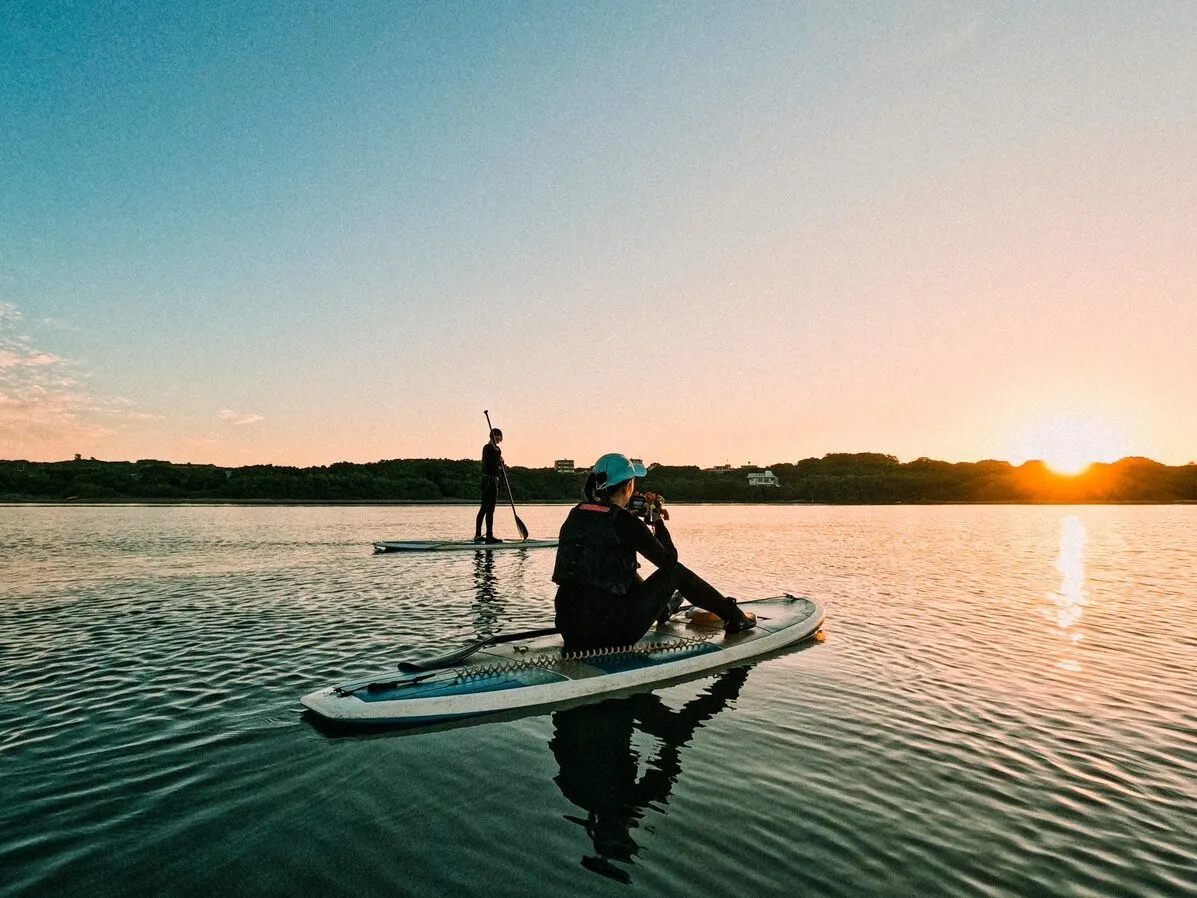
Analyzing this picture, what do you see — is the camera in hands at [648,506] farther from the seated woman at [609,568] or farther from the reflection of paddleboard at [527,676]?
the reflection of paddleboard at [527,676]

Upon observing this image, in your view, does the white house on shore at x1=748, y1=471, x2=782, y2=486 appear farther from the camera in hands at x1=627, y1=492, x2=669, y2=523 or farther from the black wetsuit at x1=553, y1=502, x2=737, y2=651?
the black wetsuit at x1=553, y1=502, x2=737, y2=651

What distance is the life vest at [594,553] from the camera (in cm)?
814

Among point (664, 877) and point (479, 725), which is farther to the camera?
point (479, 725)

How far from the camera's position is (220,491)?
281 feet

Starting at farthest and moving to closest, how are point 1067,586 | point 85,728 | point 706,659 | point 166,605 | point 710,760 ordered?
point 1067,586 < point 166,605 < point 706,659 < point 85,728 < point 710,760

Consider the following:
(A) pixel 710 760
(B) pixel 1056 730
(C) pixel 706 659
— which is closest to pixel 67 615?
(C) pixel 706 659

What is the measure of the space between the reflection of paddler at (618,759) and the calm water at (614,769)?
1.3 inches

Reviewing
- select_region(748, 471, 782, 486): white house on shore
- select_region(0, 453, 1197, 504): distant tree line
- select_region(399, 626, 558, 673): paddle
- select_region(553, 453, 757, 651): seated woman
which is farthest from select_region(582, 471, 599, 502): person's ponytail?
select_region(748, 471, 782, 486): white house on shore

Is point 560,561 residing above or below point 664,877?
above

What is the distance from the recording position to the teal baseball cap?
8.16 meters

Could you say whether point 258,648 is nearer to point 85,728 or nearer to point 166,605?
point 85,728

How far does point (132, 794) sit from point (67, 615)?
9.58m

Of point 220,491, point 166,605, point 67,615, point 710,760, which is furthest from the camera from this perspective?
point 220,491

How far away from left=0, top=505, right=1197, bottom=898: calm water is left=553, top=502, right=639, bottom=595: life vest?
145cm
